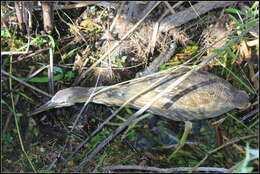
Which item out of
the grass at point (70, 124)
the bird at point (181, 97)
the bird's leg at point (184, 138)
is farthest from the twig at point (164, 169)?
the bird at point (181, 97)

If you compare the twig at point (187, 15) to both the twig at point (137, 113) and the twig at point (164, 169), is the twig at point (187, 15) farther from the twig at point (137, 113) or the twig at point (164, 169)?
the twig at point (164, 169)

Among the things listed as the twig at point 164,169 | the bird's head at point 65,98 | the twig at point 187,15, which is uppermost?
the twig at point 187,15

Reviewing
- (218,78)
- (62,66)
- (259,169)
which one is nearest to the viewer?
(259,169)

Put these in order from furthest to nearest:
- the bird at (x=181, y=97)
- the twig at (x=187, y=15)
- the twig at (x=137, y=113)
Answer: the twig at (x=187, y=15), the bird at (x=181, y=97), the twig at (x=137, y=113)

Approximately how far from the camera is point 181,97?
293cm

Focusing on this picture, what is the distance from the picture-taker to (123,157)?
285 centimetres

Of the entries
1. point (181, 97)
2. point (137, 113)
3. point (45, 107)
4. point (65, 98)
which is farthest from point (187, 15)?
point (45, 107)

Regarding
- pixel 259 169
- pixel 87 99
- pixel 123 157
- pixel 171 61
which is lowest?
pixel 123 157

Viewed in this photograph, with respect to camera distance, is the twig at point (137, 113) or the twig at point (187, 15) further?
the twig at point (187, 15)

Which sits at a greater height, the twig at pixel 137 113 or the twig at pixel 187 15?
the twig at pixel 187 15

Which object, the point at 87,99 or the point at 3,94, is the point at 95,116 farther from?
the point at 3,94

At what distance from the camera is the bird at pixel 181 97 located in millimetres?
2912

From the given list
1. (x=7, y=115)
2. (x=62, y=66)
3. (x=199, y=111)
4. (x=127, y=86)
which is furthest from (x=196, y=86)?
(x=7, y=115)

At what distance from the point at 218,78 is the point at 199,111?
0.35 meters
